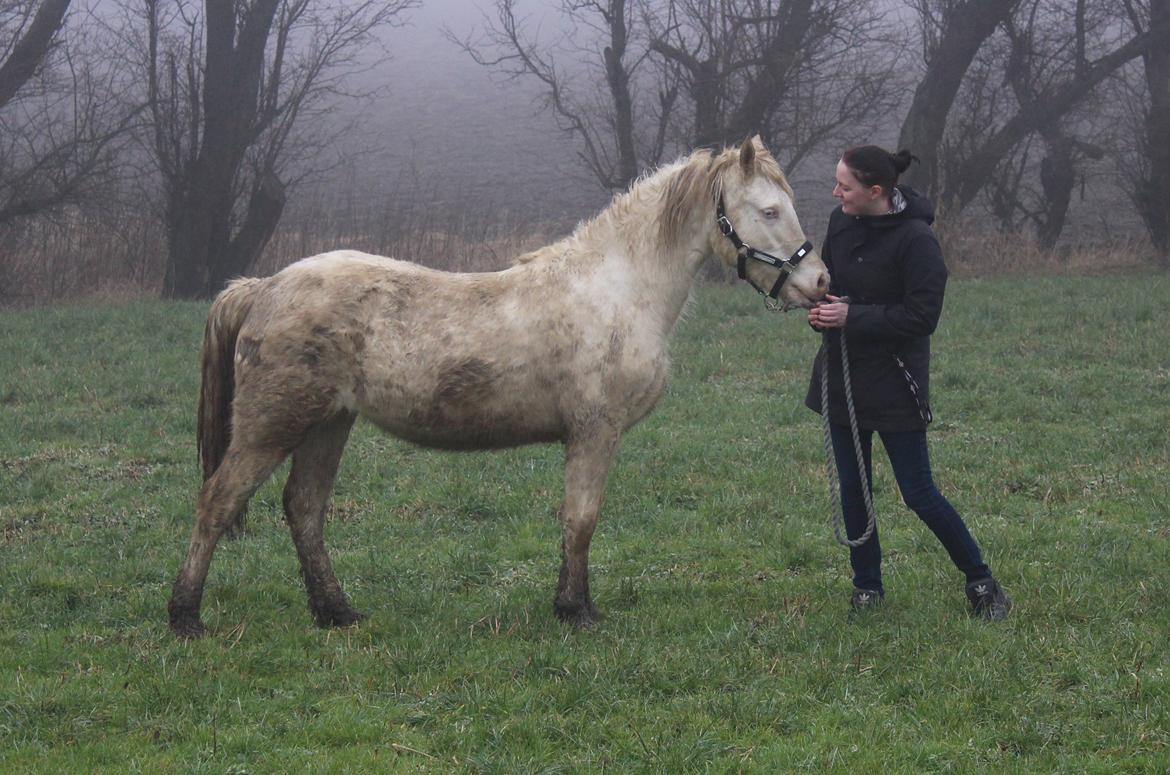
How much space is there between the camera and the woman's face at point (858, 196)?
5.27m

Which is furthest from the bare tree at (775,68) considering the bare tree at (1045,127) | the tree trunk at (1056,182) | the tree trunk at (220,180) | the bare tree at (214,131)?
the tree trunk at (220,180)

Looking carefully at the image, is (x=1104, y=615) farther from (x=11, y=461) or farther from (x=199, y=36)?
(x=199, y=36)

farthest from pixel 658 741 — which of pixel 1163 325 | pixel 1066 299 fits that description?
pixel 1066 299

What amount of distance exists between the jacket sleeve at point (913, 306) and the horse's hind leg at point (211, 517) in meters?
2.67

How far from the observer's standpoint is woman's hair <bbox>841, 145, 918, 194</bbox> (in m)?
5.21

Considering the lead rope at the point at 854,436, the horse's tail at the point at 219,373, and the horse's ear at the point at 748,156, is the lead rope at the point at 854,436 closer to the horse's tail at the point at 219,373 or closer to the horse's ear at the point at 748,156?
the horse's ear at the point at 748,156

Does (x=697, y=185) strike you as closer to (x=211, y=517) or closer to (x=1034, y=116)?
(x=211, y=517)

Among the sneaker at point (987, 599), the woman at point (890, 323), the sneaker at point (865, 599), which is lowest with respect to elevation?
the sneaker at point (865, 599)

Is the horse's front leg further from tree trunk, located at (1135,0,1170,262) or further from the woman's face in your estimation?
tree trunk, located at (1135,0,1170,262)

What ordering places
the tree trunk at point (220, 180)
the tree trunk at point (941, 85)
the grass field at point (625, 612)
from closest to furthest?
the grass field at point (625, 612)
the tree trunk at point (220, 180)
the tree trunk at point (941, 85)

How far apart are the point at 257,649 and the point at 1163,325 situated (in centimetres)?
1149

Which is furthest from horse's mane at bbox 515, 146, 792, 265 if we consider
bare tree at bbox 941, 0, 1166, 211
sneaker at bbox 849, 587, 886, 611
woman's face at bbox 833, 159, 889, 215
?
bare tree at bbox 941, 0, 1166, 211

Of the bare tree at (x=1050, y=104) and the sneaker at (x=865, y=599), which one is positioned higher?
the bare tree at (x=1050, y=104)

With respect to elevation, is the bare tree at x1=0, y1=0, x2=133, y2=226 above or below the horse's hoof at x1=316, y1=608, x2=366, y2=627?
above
